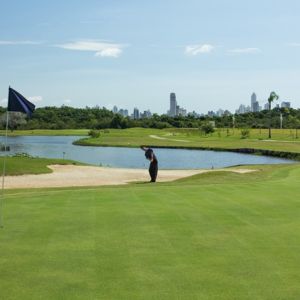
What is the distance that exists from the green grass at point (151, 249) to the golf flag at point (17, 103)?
2712 mm

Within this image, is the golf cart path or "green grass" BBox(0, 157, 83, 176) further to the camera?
"green grass" BBox(0, 157, 83, 176)

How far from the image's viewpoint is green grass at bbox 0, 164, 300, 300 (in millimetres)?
8453

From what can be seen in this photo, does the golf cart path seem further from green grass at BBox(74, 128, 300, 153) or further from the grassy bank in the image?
green grass at BBox(74, 128, 300, 153)

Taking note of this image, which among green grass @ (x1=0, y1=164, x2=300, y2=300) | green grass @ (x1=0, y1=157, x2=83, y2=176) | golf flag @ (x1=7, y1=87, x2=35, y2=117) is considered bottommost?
green grass @ (x1=0, y1=157, x2=83, y2=176)

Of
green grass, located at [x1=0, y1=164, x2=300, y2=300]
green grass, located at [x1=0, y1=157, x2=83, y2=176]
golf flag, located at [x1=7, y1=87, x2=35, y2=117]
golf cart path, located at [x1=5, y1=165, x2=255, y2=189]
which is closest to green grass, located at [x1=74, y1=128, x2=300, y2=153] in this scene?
golf cart path, located at [x1=5, y1=165, x2=255, y2=189]

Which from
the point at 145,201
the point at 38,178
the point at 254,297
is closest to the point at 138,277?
the point at 254,297

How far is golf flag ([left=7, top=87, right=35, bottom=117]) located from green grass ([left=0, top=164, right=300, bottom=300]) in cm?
271

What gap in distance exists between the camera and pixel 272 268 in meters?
9.48

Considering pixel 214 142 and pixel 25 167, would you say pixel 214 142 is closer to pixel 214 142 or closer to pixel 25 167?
pixel 214 142

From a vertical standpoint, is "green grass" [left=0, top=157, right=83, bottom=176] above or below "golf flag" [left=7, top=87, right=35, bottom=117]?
below

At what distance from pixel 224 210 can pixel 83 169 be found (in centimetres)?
2862

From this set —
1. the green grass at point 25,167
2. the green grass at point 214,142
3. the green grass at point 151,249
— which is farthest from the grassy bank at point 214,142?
the green grass at point 151,249

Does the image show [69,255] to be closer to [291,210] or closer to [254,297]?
[254,297]

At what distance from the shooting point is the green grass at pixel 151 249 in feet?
27.7
